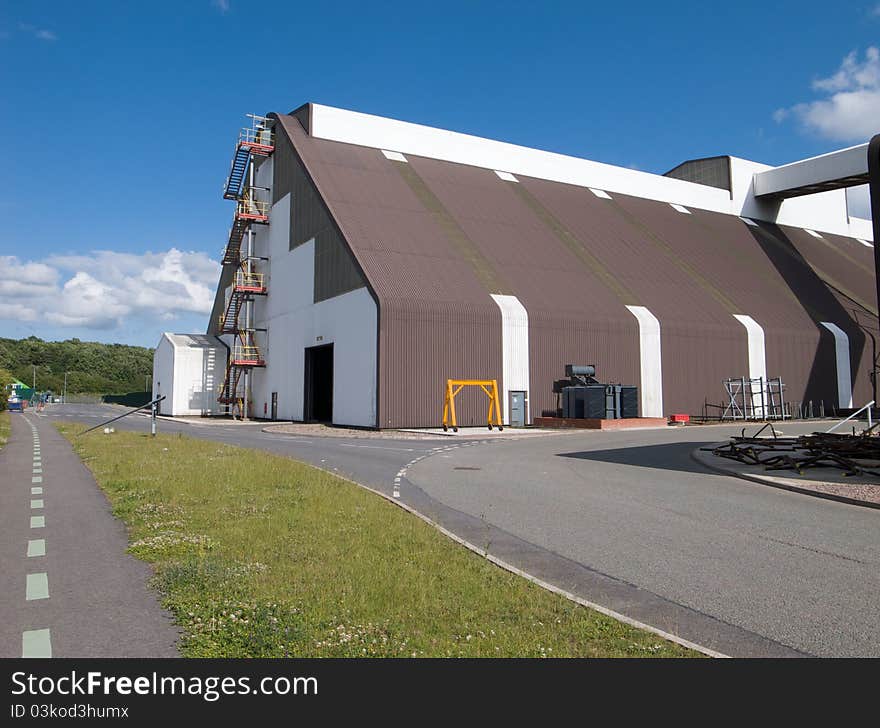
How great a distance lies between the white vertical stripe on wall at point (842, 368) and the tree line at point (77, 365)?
11594 cm

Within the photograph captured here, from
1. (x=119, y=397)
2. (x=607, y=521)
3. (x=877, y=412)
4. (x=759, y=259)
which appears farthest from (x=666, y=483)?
(x=119, y=397)

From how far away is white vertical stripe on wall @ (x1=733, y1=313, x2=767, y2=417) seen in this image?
4266 centimetres

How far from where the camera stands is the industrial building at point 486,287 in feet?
110

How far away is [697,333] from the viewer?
4088 centimetres

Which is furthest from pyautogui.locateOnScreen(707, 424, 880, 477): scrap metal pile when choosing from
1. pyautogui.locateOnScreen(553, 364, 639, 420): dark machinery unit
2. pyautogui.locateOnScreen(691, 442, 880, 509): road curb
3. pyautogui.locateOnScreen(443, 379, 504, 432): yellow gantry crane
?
pyautogui.locateOnScreen(553, 364, 639, 420): dark machinery unit

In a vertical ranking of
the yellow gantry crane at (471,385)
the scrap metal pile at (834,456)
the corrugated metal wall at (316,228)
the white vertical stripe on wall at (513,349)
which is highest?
the corrugated metal wall at (316,228)

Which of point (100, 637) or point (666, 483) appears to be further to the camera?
point (666, 483)

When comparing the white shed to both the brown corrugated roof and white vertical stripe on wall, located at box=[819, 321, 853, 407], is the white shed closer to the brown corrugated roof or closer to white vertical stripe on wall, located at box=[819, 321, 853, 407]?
the brown corrugated roof

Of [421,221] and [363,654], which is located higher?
[421,221]

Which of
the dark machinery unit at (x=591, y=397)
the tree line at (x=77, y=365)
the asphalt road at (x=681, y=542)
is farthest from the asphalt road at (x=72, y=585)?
the tree line at (x=77, y=365)

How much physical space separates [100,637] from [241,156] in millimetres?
48457

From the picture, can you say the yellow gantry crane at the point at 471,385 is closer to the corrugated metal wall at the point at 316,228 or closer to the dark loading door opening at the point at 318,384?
the corrugated metal wall at the point at 316,228

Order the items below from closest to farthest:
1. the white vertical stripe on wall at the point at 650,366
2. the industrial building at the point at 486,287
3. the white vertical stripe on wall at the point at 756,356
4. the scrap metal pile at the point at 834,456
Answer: the scrap metal pile at the point at 834,456 < the industrial building at the point at 486,287 < the white vertical stripe on wall at the point at 650,366 < the white vertical stripe on wall at the point at 756,356
